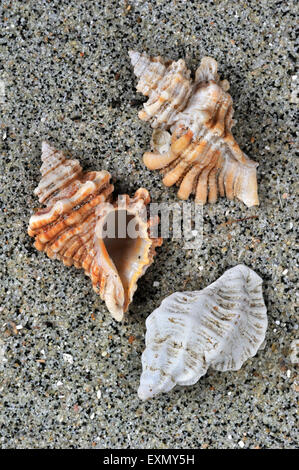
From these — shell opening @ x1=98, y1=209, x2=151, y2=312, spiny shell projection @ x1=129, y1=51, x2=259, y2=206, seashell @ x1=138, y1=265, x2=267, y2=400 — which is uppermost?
spiny shell projection @ x1=129, y1=51, x2=259, y2=206

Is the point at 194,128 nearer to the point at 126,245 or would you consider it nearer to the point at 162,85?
the point at 162,85

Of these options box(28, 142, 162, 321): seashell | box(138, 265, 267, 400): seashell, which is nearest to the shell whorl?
box(28, 142, 162, 321): seashell

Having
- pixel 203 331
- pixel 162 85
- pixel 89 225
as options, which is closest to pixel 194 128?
pixel 162 85

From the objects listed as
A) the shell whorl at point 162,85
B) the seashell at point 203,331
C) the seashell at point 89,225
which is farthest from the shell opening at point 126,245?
the shell whorl at point 162,85

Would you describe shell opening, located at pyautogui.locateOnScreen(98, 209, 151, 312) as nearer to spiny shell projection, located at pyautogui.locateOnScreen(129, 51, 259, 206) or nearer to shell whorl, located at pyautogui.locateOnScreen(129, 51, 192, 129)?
spiny shell projection, located at pyautogui.locateOnScreen(129, 51, 259, 206)

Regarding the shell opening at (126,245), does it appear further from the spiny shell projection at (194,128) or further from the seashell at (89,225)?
the spiny shell projection at (194,128)

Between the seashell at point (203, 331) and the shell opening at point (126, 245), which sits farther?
the shell opening at point (126, 245)
